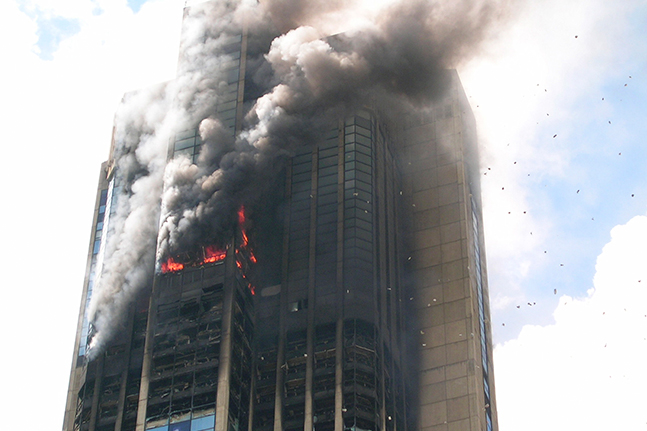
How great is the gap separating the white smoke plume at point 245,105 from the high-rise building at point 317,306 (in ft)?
3.80

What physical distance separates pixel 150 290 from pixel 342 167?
883 inches

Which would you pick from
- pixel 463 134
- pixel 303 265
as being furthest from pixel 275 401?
pixel 463 134

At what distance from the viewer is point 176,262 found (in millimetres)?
126875

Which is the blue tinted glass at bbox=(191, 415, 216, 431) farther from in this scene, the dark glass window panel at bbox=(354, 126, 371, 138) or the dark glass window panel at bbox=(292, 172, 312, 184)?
the dark glass window panel at bbox=(354, 126, 371, 138)

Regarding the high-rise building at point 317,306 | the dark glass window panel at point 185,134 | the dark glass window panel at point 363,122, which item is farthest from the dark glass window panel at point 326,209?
the dark glass window panel at point 185,134

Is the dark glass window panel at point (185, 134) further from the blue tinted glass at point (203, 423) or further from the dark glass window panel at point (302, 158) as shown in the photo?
the blue tinted glass at point (203, 423)

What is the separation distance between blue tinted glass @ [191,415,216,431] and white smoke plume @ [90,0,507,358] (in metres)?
15.0

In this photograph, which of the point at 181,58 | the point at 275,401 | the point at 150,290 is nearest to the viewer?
the point at 275,401

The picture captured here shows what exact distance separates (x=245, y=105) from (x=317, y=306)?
24.5 meters

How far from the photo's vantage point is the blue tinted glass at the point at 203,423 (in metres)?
116

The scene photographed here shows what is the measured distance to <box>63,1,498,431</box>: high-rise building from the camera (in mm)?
119625

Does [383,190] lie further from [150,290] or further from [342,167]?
[150,290]

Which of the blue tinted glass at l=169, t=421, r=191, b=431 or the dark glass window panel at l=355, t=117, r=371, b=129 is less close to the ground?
the dark glass window panel at l=355, t=117, r=371, b=129

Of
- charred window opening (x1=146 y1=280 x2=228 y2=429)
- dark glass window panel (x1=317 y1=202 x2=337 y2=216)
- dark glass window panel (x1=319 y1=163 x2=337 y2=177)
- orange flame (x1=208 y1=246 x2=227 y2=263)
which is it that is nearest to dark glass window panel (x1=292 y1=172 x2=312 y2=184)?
dark glass window panel (x1=319 y1=163 x2=337 y2=177)
